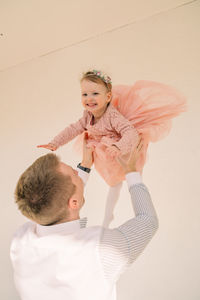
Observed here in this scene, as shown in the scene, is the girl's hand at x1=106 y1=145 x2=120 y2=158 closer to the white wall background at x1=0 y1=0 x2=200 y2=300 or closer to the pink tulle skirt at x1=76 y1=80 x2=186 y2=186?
the pink tulle skirt at x1=76 y1=80 x2=186 y2=186

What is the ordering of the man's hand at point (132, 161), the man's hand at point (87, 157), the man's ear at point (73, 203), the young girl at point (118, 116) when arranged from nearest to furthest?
the man's ear at point (73, 203) < the man's hand at point (132, 161) < the young girl at point (118, 116) < the man's hand at point (87, 157)

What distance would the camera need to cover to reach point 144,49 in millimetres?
1541

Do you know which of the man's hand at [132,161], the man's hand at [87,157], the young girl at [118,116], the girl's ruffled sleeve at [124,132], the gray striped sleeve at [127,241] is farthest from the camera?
the man's hand at [87,157]

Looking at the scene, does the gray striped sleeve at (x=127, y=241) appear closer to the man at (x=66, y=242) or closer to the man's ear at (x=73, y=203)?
the man at (x=66, y=242)

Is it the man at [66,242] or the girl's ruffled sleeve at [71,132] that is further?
the girl's ruffled sleeve at [71,132]

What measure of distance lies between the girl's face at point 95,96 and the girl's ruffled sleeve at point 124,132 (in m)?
0.08

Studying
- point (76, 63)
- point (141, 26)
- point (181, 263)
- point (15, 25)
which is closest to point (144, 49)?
point (141, 26)

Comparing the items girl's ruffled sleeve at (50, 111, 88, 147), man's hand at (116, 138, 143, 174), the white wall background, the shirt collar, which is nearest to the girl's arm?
girl's ruffled sleeve at (50, 111, 88, 147)

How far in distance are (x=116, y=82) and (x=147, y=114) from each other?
1.13ft

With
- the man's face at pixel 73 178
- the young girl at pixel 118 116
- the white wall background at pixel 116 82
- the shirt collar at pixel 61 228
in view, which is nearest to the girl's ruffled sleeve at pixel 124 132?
the young girl at pixel 118 116

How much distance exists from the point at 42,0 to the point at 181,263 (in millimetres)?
1605

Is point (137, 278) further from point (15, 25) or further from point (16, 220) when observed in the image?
point (15, 25)

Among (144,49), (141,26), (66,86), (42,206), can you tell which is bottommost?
(42,206)

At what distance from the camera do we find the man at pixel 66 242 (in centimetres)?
78
